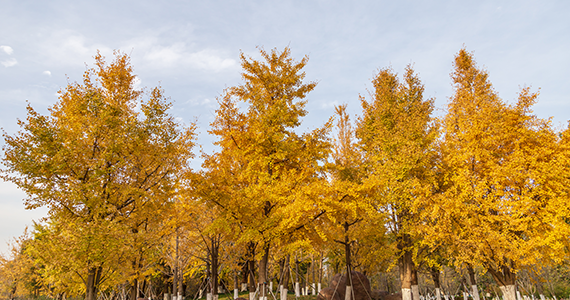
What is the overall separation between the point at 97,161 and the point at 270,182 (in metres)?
5.76

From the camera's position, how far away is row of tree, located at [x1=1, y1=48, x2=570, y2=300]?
8859mm

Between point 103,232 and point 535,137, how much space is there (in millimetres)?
16690

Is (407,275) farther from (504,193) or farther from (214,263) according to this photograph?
(214,263)

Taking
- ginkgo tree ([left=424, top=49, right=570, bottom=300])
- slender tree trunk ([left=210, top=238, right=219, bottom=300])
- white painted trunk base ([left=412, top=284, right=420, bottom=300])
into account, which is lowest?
white painted trunk base ([left=412, top=284, right=420, bottom=300])

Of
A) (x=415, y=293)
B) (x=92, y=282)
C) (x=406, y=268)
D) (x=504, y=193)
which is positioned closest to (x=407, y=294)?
(x=415, y=293)

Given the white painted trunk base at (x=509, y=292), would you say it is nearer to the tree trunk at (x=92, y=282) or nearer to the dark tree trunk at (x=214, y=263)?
the dark tree trunk at (x=214, y=263)

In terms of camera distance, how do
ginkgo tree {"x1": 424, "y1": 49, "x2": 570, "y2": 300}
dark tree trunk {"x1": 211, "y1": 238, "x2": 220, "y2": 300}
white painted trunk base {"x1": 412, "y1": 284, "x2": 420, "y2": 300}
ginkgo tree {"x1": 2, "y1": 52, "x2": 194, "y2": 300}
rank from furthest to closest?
dark tree trunk {"x1": 211, "y1": 238, "x2": 220, "y2": 300} < white painted trunk base {"x1": 412, "y1": 284, "x2": 420, "y2": 300} < ginkgo tree {"x1": 424, "y1": 49, "x2": 570, "y2": 300} < ginkgo tree {"x1": 2, "y1": 52, "x2": 194, "y2": 300}

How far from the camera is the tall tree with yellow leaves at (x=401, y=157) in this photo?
14.1 m

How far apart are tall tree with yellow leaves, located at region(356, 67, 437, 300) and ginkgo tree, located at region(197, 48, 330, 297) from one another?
282 centimetres

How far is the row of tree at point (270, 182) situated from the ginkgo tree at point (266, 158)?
0.06 meters

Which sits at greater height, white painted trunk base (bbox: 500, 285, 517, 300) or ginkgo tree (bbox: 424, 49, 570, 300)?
ginkgo tree (bbox: 424, 49, 570, 300)

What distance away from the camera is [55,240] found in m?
8.30

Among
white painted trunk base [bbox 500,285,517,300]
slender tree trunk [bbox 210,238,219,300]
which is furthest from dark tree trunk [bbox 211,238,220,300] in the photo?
white painted trunk base [bbox 500,285,517,300]

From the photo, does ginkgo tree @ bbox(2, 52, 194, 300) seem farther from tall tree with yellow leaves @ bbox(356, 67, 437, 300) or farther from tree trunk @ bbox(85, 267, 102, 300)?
tall tree with yellow leaves @ bbox(356, 67, 437, 300)
